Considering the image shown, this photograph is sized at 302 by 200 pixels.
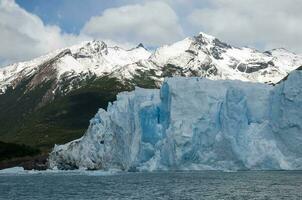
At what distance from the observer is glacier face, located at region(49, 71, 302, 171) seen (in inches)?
2211

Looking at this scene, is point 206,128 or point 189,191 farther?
point 206,128

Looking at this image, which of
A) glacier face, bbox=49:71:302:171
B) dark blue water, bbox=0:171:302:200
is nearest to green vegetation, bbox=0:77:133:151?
glacier face, bbox=49:71:302:171

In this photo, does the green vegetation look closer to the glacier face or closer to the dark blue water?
the glacier face

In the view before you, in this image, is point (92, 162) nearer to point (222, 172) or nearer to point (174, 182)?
point (222, 172)

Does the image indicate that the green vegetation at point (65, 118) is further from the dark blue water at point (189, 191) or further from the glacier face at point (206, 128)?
the dark blue water at point (189, 191)

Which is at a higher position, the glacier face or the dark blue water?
the glacier face

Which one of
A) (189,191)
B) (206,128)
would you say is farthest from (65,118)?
(189,191)

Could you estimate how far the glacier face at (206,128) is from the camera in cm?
5616

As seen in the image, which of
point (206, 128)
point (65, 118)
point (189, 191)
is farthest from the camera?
point (65, 118)

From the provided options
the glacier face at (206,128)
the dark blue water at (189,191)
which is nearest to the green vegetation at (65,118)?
the glacier face at (206,128)

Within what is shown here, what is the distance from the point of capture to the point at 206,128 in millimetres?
57531

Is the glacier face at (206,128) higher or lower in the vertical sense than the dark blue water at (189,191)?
higher

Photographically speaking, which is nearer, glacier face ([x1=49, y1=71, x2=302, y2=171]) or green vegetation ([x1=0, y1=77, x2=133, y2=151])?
glacier face ([x1=49, y1=71, x2=302, y2=171])

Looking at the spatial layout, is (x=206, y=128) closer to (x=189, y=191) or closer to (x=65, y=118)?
(x=189, y=191)
